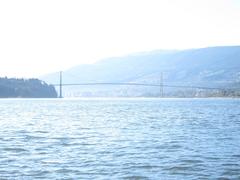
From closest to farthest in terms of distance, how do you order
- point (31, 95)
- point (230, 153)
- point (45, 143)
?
point (230, 153) → point (45, 143) → point (31, 95)

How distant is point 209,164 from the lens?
1812cm

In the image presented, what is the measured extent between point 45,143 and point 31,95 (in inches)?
6818

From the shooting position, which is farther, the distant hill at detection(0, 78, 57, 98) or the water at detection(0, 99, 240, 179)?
the distant hill at detection(0, 78, 57, 98)

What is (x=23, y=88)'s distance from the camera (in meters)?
189

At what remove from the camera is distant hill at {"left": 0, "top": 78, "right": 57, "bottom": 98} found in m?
181

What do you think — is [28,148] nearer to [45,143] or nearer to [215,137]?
[45,143]

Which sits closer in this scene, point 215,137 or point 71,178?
point 71,178

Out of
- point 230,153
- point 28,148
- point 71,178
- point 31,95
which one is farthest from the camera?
point 31,95

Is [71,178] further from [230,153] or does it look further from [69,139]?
[69,139]

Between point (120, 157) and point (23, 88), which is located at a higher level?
point (120, 157)

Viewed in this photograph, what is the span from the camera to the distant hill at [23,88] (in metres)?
181

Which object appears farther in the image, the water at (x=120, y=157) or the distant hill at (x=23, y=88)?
the distant hill at (x=23, y=88)

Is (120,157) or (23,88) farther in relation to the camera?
(23,88)

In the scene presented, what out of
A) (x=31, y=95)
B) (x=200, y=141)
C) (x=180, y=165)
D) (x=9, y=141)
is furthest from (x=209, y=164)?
(x=31, y=95)
